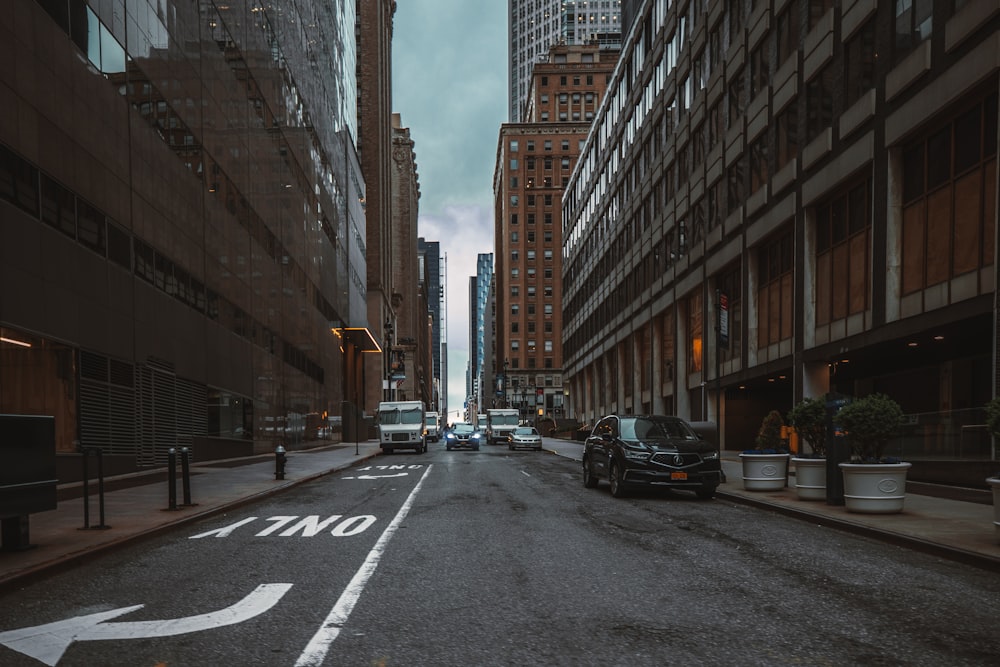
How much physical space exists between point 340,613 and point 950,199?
1677 centimetres

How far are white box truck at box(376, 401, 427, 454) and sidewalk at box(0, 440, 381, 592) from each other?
62.7 ft

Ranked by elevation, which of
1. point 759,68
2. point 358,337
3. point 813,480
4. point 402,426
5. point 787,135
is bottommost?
point 402,426

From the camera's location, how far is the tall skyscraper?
16325 centimetres

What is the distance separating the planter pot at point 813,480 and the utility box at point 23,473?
11763 mm

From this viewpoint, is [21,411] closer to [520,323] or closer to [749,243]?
[749,243]

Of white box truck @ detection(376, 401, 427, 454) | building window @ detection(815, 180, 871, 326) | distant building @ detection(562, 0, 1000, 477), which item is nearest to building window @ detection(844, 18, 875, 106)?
distant building @ detection(562, 0, 1000, 477)

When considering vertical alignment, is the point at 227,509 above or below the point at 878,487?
below

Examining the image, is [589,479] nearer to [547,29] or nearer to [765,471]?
[765,471]

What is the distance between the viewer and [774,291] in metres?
28.0

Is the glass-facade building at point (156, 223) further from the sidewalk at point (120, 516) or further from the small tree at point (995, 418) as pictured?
the small tree at point (995, 418)

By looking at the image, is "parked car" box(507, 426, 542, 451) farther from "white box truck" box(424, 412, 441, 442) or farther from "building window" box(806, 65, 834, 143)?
"building window" box(806, 65, 834, 143)

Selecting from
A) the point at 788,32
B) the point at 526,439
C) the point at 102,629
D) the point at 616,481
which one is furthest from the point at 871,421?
the point at 526,439

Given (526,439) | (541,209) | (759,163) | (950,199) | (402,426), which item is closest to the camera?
(950,199)

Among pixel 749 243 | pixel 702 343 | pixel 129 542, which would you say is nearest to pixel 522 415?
pixel 702 343
